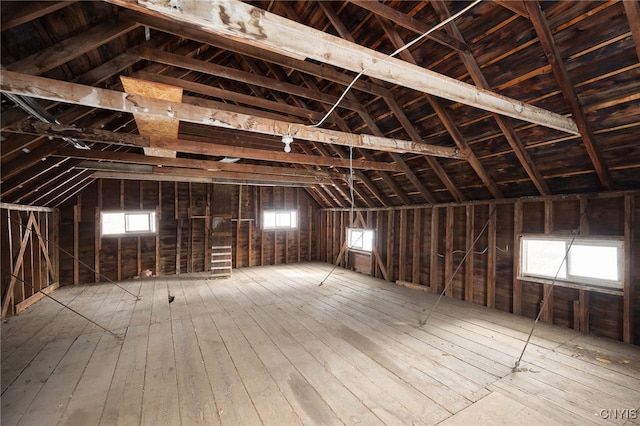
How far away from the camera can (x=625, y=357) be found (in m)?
3.07

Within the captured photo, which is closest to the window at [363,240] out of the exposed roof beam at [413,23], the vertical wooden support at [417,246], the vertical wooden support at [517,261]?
the vertical wooden support at [417,246]

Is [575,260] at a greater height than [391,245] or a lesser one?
greater

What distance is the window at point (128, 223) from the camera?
22.4 ft

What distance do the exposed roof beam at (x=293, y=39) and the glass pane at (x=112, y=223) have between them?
7066 millimetres

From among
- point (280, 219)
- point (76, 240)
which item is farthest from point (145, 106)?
point (280, 219)

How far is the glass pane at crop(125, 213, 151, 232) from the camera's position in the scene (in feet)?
23.2

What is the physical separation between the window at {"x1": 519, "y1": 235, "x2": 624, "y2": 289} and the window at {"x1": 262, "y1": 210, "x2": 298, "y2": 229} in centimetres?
658

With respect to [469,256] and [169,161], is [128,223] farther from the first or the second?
[469,256]

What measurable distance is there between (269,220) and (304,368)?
6542 millimetres

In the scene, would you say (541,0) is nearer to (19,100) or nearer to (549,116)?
(549,116)

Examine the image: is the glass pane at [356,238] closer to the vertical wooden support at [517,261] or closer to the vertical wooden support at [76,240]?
the vertical wooden support at [517,261]

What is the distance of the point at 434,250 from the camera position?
19.1 feet

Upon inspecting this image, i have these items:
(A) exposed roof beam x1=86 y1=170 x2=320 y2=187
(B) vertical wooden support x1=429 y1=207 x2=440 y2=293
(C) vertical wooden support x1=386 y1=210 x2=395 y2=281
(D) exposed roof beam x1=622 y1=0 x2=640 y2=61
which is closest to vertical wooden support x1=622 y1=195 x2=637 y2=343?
(D) exposed roof beam x1=622 y1=0 x2=640 y2=61

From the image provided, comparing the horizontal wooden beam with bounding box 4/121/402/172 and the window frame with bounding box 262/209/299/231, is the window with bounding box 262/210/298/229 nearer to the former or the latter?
the window frame with bounding box 262/209/299/231
